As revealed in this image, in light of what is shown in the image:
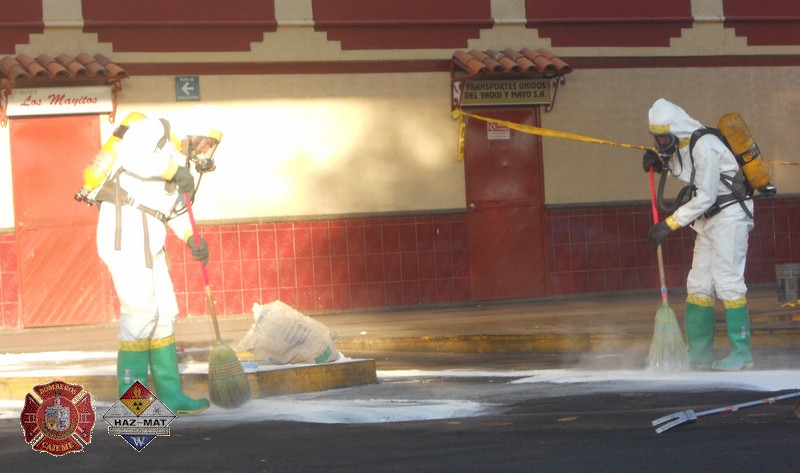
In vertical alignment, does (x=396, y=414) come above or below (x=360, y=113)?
A: below

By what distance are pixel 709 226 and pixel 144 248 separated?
409 centimetres

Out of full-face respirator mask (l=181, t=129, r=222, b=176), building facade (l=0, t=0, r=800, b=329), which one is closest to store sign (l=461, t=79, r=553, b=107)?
building facade (l=0, t=0, r=800, b=329)

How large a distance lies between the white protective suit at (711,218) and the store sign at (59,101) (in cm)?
747

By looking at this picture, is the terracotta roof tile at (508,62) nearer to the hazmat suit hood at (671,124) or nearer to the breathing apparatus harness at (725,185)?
the hazmat suit hood at (671,124)

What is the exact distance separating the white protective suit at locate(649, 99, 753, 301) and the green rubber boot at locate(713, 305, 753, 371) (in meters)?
0.12

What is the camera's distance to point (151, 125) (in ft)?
25.5

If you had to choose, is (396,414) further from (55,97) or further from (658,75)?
(658,75)

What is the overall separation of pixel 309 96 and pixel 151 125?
782cm

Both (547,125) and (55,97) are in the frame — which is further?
(547,125)

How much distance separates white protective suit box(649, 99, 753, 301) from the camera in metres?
9.13

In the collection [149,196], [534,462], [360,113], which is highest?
[360,113]

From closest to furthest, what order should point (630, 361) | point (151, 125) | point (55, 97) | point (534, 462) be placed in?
point (534, 462) → point (151, 125) → point (630, 361) → point (55, 97)

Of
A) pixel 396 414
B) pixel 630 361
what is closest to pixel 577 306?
pixel 630 361

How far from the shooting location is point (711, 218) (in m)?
9.32
